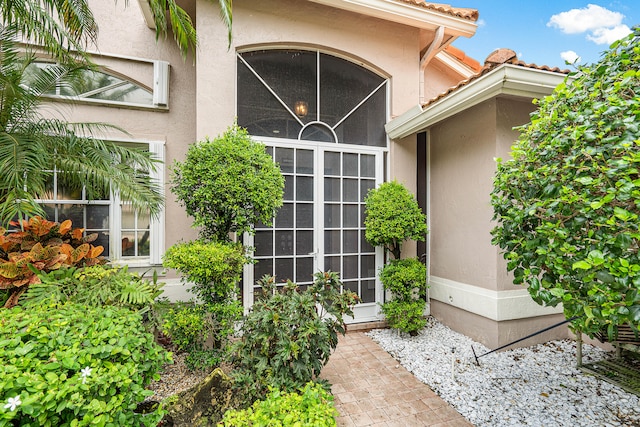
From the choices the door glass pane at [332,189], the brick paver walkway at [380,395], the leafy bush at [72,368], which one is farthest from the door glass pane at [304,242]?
the leafy bush at [72,368]

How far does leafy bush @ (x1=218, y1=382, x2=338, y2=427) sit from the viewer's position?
237 cm

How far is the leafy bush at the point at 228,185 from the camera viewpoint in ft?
12.8

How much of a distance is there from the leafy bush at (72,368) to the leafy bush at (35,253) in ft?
3.57

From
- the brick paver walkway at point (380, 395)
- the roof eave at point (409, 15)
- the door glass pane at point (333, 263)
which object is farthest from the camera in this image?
the door glass pane at point (333, 263)

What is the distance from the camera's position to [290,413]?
7.95 feet

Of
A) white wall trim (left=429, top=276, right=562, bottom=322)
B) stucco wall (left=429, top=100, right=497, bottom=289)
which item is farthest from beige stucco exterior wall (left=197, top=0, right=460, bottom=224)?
white wall trim (left=429, top=276, right=562, bottom=322)

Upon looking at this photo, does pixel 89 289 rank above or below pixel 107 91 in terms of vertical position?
below

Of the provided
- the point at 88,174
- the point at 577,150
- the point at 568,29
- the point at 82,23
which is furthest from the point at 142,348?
the point at 568,29

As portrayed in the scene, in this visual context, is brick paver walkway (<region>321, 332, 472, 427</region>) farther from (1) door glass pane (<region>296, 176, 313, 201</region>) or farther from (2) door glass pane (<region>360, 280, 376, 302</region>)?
(1) door glass pane (<region>296, 176, 313, 201</region>)

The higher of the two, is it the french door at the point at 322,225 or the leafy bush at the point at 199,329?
the french door at the point at 322,225

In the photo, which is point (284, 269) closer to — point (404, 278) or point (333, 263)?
point (333, 263)

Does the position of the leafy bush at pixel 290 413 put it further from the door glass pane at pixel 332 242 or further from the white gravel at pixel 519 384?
the door glass pane at pixel 332 242

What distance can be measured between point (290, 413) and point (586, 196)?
2848mm

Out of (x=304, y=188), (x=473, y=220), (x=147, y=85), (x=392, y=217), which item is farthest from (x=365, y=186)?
(x=147, y=85)
